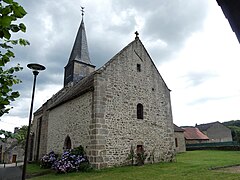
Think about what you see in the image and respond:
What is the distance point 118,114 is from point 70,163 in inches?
167

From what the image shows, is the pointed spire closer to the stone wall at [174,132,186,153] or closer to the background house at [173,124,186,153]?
the background house at [173,124,186,153]

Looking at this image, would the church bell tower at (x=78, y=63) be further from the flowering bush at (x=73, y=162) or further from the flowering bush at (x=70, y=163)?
the flowering bush at (x=70, y=163)

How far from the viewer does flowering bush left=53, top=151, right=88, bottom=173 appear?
11.6 meters

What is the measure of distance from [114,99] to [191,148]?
92.7 ft

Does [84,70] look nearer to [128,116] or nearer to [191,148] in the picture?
[128,116]

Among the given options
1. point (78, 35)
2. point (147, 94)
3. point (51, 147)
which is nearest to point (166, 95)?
point (147, 94)

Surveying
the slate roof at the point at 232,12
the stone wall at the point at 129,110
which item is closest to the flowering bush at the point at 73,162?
the stone wall at the point at 129,110

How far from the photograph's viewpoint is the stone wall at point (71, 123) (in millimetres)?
13211

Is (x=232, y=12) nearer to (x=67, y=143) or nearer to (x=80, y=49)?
(x=67, y=143)

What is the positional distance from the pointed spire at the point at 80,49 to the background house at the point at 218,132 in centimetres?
4404

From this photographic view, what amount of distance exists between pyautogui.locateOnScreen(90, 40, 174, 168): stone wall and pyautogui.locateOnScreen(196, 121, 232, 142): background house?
44363mm

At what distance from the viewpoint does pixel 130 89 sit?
1480 cm

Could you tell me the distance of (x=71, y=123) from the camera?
1512cm

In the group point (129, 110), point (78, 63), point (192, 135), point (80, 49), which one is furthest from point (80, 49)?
point (192, 135)
